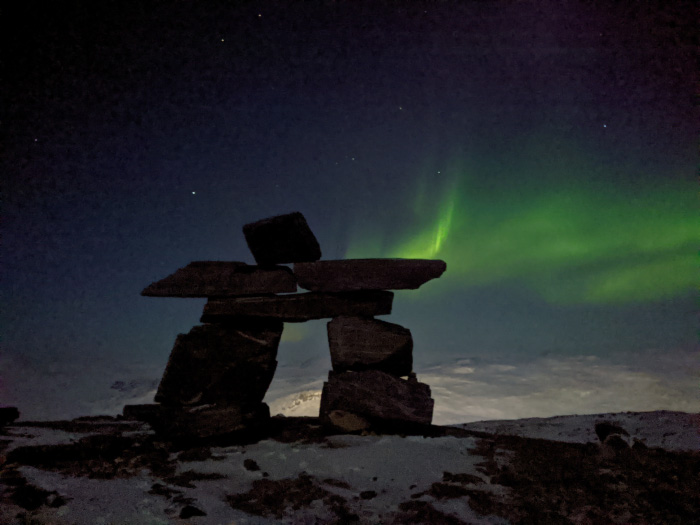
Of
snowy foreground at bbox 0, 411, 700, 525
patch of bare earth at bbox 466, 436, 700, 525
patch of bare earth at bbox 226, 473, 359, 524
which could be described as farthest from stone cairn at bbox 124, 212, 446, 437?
patch of bare earth at bbox 226, 473, 359, 524

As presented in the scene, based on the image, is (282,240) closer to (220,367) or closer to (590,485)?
(220,367)

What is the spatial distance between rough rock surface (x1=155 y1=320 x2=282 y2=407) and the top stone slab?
1.45m

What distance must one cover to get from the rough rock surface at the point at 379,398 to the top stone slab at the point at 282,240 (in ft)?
8.05

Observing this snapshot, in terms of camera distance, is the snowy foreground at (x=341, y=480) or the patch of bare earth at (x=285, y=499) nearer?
the snowy foreground at (x=341, y=480)

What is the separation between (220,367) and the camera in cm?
716

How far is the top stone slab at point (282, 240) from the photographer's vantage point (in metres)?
7.36

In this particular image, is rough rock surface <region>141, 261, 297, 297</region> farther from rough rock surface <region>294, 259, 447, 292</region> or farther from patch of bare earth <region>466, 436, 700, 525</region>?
patch of bare earth <region>466, 436, 700, 525</region>

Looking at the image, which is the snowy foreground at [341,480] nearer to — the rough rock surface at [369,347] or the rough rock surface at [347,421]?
the rough rock surface at [347,421]

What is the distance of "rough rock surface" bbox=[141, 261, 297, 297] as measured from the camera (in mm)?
7484

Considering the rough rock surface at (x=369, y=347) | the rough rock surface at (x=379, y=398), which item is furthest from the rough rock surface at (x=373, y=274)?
the rough rock surface at (x=379, y=398)

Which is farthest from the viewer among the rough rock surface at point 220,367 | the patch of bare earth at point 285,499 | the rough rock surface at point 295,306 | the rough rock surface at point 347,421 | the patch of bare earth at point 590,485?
the rough rock surface at point 295,306

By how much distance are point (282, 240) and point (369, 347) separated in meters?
2.59

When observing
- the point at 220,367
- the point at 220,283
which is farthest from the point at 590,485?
the point at 220,283

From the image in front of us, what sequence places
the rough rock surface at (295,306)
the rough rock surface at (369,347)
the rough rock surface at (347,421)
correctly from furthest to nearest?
the rough rock surface at (295,306), the rough rock surface at (369,347), the rough rock surface at (347,421)
